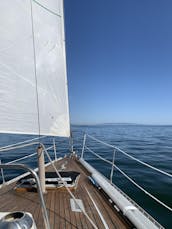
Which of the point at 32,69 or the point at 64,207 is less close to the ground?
the point at 32,69

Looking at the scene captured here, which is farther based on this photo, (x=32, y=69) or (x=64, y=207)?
(x=32, y=69)

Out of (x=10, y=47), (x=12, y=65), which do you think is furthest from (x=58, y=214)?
(x=10, y=47)

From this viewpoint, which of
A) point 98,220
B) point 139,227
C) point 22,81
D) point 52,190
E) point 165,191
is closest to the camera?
point 139,227

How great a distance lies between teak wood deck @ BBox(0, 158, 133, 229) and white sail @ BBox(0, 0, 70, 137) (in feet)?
3.32

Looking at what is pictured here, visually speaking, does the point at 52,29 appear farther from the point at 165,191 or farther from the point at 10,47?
the point at 165,191

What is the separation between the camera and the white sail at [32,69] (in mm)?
2240

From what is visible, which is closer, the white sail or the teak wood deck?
the teak wood deck

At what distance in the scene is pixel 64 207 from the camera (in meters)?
2.34

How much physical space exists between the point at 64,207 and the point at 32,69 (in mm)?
2055

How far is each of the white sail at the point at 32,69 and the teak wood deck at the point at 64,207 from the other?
101cm

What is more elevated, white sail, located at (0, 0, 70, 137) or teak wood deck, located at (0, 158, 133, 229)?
white sail, located at (0, 0, 70, 137)

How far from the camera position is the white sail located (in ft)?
7.35

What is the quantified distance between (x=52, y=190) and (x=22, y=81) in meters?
1.83

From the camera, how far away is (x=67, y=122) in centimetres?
316
